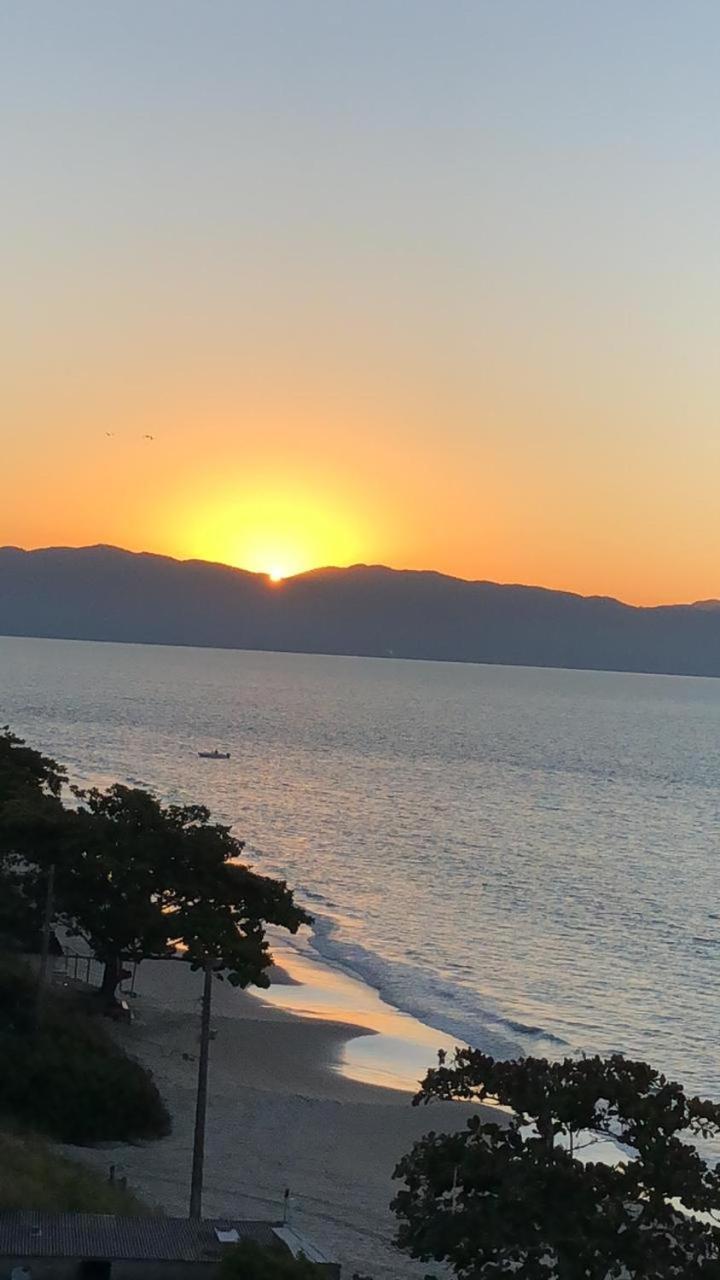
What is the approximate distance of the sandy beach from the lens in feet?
81.5

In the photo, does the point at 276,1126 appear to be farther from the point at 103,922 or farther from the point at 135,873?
the point at 135,873

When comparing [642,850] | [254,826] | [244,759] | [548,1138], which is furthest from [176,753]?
[548,1138]

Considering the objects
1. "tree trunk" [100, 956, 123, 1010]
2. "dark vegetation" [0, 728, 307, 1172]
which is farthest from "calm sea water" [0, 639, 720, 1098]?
"dark vegetation" [0, 728, 307, 1172]

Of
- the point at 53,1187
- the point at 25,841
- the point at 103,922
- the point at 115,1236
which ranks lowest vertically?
the point at 53,1187

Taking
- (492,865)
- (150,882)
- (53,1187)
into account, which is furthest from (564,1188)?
(492,865)

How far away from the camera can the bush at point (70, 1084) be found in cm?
2711

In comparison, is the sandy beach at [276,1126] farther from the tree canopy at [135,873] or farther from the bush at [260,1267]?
the bush at [260,1267]

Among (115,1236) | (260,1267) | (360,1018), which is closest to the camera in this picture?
(260,1267)

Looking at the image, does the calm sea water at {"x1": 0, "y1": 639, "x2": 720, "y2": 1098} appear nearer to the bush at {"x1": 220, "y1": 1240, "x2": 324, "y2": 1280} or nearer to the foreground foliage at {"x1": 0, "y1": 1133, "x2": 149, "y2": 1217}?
the foreground foliage at {"x1": 0, "y1": 1133, "x2": 149, "y2": 1217}

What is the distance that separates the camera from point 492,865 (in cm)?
7500

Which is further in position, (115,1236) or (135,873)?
(135,873)

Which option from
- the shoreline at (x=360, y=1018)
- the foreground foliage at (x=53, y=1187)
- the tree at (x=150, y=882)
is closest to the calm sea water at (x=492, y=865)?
the shoreline at (x=360, y=1018)

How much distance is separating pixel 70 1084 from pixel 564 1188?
1504 centimetres

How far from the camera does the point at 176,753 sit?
134 meters
